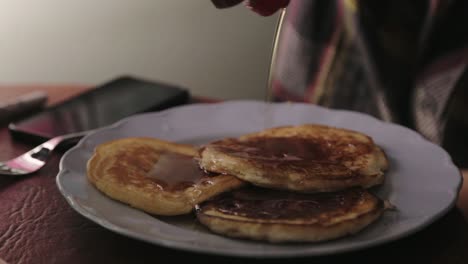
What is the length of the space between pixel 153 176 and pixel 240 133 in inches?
10.8

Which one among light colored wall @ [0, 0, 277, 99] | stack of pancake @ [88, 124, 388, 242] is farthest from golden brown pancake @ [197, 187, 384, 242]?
light colored wall @ [0, 0, 277, 99]

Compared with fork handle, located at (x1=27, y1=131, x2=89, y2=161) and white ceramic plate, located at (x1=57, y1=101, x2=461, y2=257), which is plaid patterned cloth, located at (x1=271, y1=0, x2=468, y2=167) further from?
fork handle, located at (x1=27, y1=131, x2=89, y2=161)

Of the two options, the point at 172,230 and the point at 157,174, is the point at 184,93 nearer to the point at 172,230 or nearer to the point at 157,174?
the point at 157,174

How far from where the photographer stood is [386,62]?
171cm

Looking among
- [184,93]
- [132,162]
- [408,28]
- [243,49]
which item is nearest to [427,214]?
[132,162]

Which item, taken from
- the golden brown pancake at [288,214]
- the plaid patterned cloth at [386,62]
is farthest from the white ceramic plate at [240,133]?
the plaid patterned cloth at [386,62]

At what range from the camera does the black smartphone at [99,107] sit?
1170mm

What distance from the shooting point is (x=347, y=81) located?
178 centimetres

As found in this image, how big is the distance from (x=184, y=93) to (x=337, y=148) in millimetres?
453

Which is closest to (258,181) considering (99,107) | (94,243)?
(94,243)

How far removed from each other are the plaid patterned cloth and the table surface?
0.73 metres

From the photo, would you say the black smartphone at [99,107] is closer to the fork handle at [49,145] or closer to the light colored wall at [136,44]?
the fork handle at [49,145]

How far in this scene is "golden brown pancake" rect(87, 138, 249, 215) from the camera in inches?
32.2

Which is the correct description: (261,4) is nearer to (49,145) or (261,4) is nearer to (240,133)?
(240,133)
